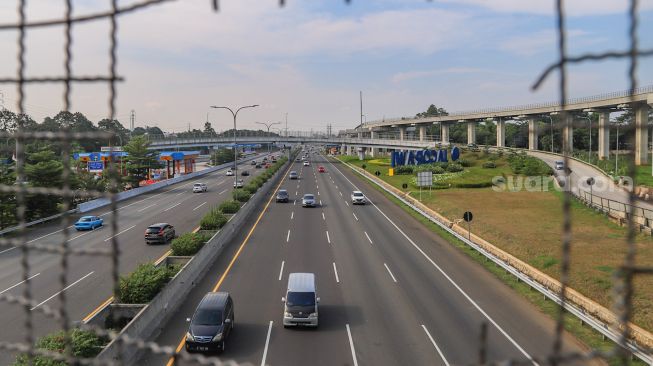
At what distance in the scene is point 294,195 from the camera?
63.6 m

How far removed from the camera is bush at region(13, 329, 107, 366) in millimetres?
11934

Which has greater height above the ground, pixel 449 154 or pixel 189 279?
pixel 449 154

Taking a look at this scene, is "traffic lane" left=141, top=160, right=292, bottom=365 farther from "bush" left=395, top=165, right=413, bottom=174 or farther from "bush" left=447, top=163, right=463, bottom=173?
"bush" left=395, top=165, right=413, bottom=174

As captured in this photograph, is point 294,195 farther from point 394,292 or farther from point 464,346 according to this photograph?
point 464,346

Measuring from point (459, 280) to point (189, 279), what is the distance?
14.0 meters

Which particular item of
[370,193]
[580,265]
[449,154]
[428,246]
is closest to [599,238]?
[580,265]

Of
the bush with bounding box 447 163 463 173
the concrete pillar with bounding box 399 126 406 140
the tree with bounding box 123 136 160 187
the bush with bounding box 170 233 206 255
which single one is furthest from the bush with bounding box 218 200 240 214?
the concrete pillar with bounding box 399 126 406 140

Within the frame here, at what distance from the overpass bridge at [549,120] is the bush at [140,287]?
1526 cm

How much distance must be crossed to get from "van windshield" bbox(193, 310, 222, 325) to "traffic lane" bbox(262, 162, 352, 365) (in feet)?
7.03

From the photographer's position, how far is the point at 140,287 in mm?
19266

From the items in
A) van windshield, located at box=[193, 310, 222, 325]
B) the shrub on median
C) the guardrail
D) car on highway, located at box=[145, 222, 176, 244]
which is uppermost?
the shrub on median

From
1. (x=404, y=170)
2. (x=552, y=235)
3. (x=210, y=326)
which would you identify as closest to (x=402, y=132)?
(x=404, y=170)

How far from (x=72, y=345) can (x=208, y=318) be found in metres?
5.85

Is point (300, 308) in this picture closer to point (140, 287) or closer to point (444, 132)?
point (140, 287)
